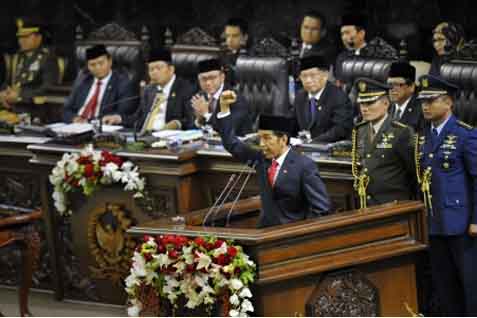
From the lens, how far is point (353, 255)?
6285mm

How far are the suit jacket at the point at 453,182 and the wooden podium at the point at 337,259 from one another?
947mm

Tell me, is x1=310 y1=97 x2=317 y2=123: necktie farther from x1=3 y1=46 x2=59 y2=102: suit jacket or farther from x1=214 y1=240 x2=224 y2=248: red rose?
x1=3 y1=46 x2=59 y2=102: suit jacket

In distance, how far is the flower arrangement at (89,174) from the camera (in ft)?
27.9

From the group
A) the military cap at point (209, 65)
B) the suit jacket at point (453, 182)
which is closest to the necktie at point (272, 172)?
the suit jacket at point (453, 182)

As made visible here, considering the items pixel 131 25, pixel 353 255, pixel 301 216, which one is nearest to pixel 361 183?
pixel 301 216

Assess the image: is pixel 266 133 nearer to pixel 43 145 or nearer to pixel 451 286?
pixel 451 286

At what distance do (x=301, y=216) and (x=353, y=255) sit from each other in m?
0.70

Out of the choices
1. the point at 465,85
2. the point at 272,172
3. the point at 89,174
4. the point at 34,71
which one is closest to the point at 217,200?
the point at 272,172

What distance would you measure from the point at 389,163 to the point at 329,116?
135 centimetres

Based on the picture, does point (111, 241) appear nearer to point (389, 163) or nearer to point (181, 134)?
point (181, 134)

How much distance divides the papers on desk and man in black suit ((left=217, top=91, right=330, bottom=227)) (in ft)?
6.42

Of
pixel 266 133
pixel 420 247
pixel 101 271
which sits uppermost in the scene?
pixel 266 133

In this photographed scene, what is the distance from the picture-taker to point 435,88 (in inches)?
294

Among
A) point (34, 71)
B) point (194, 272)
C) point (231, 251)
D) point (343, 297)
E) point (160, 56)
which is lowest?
point (343, 297)
